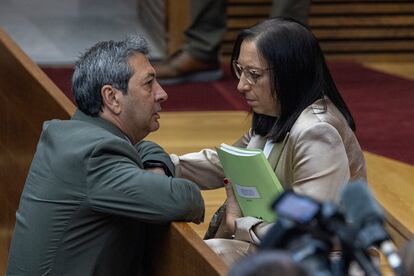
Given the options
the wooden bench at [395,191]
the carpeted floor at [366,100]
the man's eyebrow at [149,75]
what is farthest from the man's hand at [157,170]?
the carpeted floor at [366,100]

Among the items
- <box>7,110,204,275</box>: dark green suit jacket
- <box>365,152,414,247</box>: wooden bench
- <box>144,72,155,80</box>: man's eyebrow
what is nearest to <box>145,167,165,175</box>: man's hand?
<box>7,110,204,275</box>: dark green suit jacket

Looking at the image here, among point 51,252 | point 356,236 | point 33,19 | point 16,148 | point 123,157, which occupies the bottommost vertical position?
point 33,19

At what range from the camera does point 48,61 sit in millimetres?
7410

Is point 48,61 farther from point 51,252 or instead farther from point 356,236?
point 356,236

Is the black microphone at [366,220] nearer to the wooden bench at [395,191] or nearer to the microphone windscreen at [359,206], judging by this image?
the microphone windscreen at [359,206]

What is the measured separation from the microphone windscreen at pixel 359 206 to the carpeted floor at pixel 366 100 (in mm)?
3791

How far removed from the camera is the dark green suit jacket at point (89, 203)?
9.07ft

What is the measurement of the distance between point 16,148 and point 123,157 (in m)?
2.03

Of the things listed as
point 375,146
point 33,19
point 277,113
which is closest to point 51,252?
point 277,113

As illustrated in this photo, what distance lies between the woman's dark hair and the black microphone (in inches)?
63.4

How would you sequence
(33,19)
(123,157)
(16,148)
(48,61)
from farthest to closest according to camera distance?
1. (33,19)
2. (48,61)
3. (16,148)
4. (123,157)

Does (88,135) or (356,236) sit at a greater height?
(356,236)

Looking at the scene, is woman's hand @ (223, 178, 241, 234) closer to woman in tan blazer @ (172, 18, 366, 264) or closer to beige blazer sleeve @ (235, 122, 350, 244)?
woman in tan blazer @ (172, 18, 366, 264)

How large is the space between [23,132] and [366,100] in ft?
7.87
